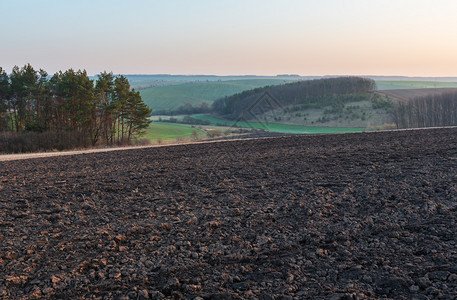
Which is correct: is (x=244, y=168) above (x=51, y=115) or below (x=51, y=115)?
below

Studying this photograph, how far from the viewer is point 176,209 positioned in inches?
306

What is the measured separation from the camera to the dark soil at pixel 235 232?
463 cm

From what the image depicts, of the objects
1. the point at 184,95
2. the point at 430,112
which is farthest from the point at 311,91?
the point at 184,95

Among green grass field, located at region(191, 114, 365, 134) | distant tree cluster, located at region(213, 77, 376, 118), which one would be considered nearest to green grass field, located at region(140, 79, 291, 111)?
distant tree cluster, located at region(213, 77, 376, 118)

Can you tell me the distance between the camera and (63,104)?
35.8 meters

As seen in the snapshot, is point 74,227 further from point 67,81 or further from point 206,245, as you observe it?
point 67,81

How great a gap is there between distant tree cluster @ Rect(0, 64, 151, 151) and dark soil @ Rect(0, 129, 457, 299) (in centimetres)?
2588

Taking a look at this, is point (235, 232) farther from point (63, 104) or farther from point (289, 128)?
point (289, 128)

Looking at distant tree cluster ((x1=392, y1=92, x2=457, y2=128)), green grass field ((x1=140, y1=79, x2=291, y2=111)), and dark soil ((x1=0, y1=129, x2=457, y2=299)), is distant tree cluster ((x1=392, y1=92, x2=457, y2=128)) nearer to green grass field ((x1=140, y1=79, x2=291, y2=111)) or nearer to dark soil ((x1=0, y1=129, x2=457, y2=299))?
dark soil ((x1=0, y1=129, x2=457, y2=299))

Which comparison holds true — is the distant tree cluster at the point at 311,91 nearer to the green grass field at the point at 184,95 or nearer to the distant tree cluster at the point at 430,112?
the distant tree cluster at the point at 430,112

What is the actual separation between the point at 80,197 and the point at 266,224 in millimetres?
4830

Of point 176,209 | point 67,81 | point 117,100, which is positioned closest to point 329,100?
point 117,100

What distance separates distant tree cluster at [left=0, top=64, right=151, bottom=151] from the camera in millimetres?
35750

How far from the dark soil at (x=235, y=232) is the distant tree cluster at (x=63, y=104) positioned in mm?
25881
